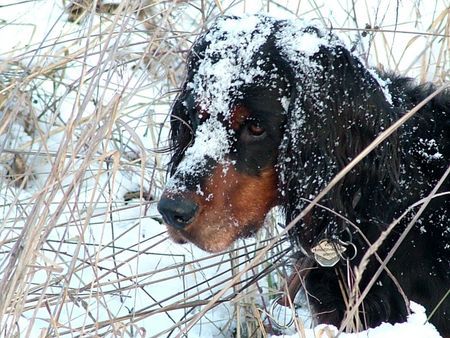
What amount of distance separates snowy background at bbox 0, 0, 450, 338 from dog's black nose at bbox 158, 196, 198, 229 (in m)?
0.21

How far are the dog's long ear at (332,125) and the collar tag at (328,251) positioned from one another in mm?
120

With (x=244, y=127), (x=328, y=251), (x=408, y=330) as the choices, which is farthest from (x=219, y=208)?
(x=408, y=330)

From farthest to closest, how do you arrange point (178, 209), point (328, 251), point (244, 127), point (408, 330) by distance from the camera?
1. point (328, 251)
2. point (244, 127)
3. point (178, 209)
4. point (408, 330)

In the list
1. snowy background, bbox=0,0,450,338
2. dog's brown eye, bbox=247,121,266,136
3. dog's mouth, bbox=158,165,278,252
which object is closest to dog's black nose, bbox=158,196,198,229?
dog's mouth, bbox=158,165,278,252

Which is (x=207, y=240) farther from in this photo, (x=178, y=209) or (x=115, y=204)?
(x=115, y=204)

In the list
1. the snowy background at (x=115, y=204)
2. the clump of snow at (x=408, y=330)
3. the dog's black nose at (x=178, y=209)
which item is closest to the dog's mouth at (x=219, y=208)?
the dog's black nose at (x=178, y=209)

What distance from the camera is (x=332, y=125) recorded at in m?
2.63

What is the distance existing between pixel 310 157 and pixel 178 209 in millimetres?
478

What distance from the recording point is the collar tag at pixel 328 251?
2725 mm

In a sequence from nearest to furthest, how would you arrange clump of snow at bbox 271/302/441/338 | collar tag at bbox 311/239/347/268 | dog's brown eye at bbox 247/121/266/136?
clump of snow at bbox 271/302/441/338 → dog's brown eye at bbox 247/121/266/136 → collar tag at bbox 311/239/347/268

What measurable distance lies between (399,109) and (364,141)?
0.57ft

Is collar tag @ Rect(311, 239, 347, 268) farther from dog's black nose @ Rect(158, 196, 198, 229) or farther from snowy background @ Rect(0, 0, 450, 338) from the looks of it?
dog's black nose @ Rect(158, 196, 198, 229)

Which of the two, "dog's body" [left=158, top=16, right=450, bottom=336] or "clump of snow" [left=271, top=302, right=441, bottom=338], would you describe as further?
"dog's body" [left=158, top=16, right=450, bottom=336]

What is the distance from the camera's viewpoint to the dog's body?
2.56 meters
